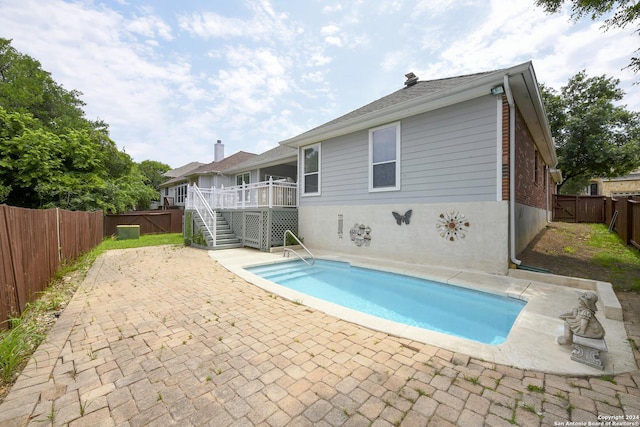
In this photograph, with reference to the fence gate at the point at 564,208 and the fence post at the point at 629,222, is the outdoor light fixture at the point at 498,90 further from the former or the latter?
the fence gate at the point at 564,208

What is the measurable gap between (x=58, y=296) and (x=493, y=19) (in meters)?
12.0

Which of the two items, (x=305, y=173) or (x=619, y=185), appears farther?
(x=619, y=185)

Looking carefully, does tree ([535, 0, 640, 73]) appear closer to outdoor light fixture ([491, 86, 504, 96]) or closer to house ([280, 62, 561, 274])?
house ([280, 62, 561, 274])

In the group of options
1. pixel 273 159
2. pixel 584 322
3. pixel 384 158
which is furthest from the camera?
pixel 273 159

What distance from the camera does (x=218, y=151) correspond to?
78.7ft

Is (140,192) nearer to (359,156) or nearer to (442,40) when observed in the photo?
(359,156)

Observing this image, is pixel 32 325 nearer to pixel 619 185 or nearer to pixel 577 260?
pixel 577 260

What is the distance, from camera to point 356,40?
9.55m

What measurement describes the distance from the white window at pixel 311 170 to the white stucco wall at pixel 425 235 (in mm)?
975

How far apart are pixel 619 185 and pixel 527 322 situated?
43.7 meters

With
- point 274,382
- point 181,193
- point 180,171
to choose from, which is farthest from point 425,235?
point 180,171

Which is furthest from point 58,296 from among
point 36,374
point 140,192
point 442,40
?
point 140,192

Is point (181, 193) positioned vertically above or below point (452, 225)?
above

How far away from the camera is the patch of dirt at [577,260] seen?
5371mm
